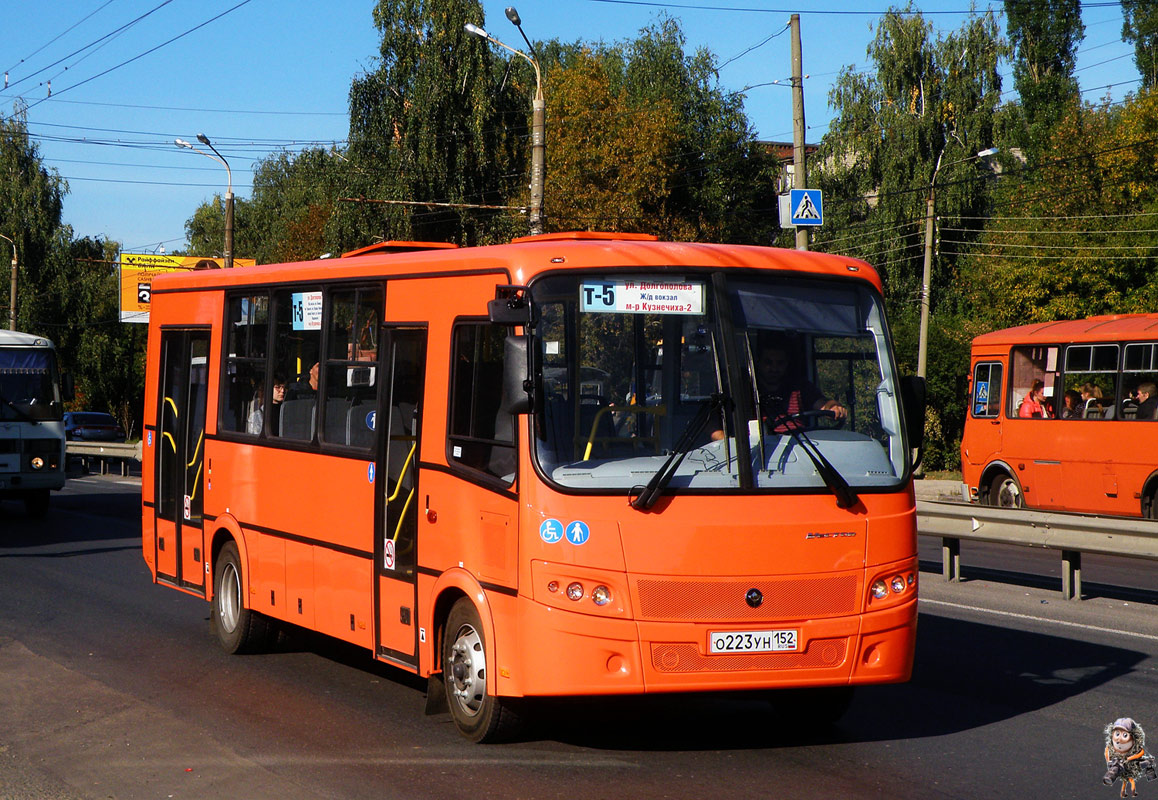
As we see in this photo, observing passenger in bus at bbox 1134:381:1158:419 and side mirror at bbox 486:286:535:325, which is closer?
side mirror at bbox 486:286:535:325

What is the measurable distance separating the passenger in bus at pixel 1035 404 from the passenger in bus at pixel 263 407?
15.0 meters

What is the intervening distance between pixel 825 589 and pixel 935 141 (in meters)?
47.8

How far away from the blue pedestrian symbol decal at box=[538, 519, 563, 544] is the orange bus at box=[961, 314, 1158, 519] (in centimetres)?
1539

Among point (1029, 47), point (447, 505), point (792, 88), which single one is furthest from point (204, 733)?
point (1029, 47)

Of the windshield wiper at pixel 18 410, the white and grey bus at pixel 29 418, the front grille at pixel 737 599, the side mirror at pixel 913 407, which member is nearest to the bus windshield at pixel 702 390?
the side mirror at pixel 913 407

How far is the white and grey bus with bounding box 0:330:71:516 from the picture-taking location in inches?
861

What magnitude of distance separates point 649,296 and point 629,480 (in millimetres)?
984

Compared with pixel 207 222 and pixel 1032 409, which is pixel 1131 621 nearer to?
pixel 1032 409

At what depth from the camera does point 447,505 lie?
7594mm

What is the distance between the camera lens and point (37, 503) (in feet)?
75.4

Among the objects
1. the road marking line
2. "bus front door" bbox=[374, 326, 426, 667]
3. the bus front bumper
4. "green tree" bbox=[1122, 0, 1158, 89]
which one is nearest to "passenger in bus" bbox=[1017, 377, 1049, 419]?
the road marking line

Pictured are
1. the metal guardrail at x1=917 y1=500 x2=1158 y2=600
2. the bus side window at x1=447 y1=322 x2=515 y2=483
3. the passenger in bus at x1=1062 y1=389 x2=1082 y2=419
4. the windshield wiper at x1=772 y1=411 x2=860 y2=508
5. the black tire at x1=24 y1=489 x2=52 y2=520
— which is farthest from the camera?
the black tire at x1=24 y1=489 x2=52 y2=520

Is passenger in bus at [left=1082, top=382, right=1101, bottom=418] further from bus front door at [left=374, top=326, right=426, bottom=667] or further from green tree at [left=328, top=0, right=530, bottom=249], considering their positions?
green tree at [left=328, top=0, right=530, bottom=249]

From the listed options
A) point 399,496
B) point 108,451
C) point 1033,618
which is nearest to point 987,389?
point 1033,618
